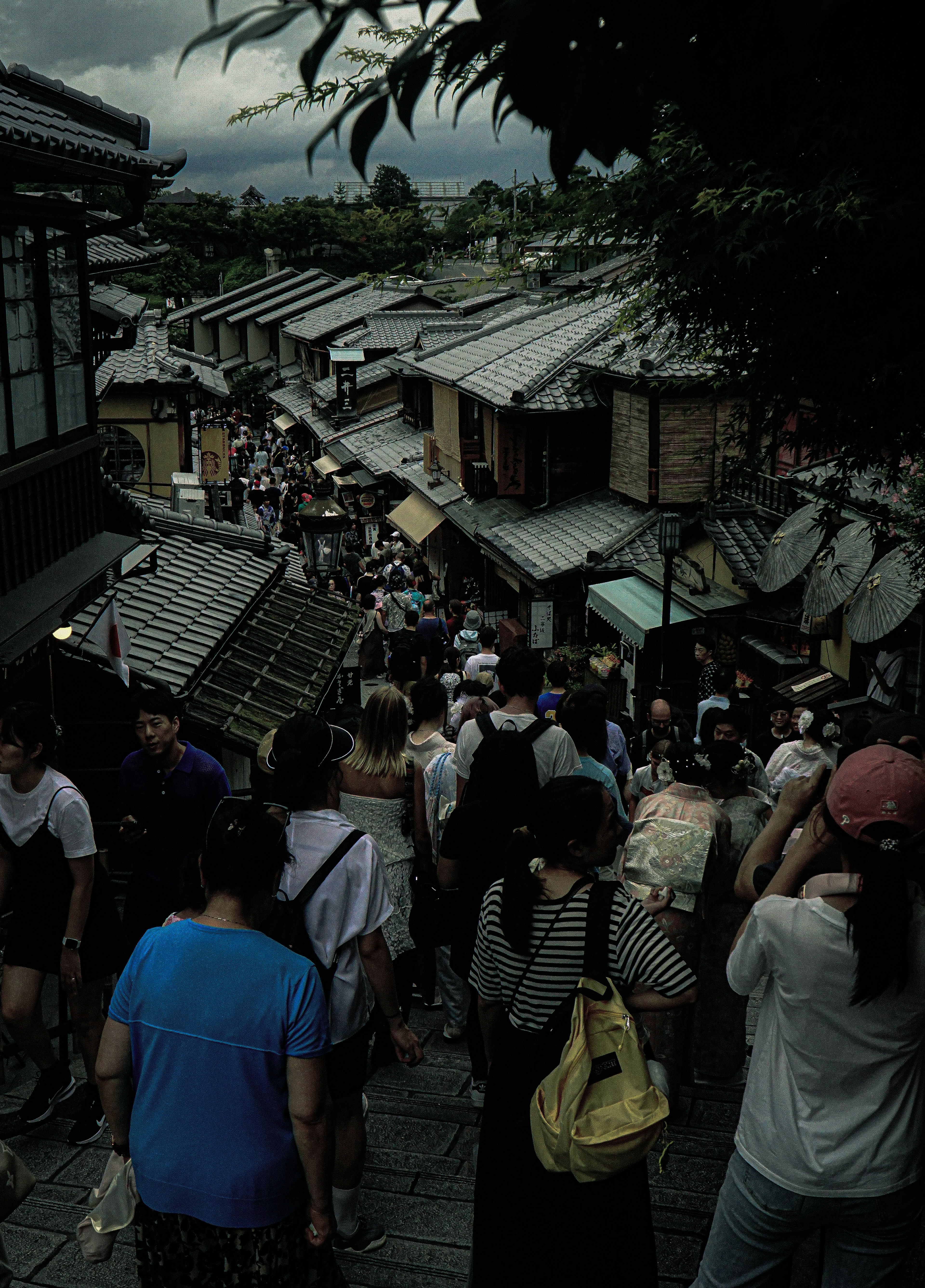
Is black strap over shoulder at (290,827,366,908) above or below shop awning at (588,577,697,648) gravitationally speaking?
above

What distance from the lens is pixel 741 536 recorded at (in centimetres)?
1836

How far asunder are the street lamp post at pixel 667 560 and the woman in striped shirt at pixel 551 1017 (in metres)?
11.4

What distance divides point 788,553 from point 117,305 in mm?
12545

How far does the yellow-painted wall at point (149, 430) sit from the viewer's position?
21016mm

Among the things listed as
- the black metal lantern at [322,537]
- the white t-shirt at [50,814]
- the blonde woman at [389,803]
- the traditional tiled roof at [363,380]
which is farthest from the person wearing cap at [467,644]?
the traditional tiled roof at [363,380]

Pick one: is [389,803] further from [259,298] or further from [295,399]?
[259,298]

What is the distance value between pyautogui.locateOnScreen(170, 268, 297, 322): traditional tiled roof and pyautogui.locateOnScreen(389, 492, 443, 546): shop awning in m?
40.2

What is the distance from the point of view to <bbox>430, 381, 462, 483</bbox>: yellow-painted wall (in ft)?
98.6

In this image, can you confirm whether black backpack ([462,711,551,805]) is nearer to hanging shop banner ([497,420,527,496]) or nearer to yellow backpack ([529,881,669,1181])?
yellow backpack ([529,881,669,1181])

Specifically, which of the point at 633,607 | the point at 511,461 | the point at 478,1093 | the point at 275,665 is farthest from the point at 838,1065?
the point at 511,461

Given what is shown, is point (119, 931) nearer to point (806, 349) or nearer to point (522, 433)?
point (806, 349)

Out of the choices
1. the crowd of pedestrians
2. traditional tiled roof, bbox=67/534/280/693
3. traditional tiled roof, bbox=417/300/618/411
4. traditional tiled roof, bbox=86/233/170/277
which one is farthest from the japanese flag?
traditional tiled roof, bbox=417/300/618/411

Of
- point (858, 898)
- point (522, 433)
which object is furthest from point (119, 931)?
point (522, 433)

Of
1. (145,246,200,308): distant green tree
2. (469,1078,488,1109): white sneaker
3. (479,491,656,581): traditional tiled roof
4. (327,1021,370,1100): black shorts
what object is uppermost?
(145,246,200,308): distant green tree
